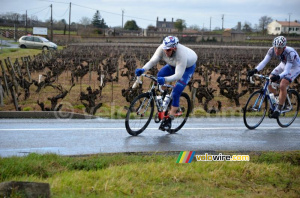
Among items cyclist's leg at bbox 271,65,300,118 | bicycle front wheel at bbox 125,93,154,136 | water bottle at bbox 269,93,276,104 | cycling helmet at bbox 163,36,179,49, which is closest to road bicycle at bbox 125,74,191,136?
bicycle front wheel at bbox 125,93,154,136

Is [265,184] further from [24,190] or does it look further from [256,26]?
[256,26]

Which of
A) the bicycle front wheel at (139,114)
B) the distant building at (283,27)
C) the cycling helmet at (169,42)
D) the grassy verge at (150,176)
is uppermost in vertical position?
the distant building at (283,27)

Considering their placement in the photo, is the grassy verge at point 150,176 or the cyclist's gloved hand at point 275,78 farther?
the cyclist's gloved hand at point 275,78

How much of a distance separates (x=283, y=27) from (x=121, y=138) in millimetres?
146426

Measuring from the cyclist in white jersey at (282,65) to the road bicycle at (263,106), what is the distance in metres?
0.16

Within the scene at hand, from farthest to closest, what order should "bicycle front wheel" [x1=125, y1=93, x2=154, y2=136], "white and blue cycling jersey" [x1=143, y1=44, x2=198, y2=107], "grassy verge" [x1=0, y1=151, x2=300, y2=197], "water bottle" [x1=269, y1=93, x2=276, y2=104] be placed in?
"water bottle" [x1=269, y1=93, x2=276, y2=104] → "bicycle front wheel" [x1=125, y1=93, x2=154, y2=136] → "white and blue cycling jersey" [x1=143, y1=44, x2=198, y2=107] → "grassy verge" [x1=0, y1=151, x2=300, y2=197]

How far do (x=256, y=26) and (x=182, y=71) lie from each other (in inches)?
6153

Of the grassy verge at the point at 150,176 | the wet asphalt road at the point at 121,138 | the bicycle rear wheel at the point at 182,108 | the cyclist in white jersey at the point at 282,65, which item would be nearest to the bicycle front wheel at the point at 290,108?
the wet asphalt road at the point at 121,138

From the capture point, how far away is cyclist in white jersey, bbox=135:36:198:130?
8.32 m

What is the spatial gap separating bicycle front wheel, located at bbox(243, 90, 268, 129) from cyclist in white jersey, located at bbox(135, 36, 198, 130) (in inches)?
76.6

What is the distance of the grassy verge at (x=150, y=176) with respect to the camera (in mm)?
5258

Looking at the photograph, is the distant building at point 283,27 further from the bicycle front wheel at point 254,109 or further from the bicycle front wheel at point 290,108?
the bicycle front wheel at point 254,109

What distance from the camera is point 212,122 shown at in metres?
11.6

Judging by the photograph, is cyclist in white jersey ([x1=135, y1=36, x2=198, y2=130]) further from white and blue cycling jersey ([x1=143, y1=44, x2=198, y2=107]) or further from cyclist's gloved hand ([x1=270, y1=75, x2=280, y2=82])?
cyclist's gloved hand ([x1=270, y1=75, x2=280, y2=82])
